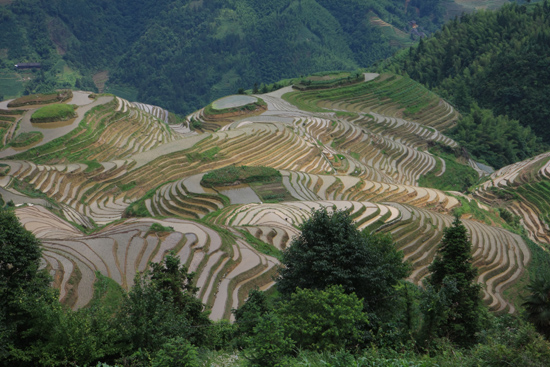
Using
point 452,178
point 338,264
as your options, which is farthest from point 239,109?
point 338,264

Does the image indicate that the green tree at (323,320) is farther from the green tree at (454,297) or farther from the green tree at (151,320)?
the green tree at (151,320)

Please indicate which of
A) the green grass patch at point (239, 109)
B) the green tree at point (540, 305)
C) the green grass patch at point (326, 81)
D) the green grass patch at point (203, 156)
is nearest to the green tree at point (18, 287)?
the green tree at point (540, 305)

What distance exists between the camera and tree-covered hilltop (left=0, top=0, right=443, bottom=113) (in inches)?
3932

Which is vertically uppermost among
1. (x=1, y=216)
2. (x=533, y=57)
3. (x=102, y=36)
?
(x=102, y=36)

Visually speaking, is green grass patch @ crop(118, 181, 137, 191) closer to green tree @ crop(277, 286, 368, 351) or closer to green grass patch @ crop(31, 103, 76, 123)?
green grass patch @ crop(31, 103, 76, 123)

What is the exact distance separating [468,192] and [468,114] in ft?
71.8

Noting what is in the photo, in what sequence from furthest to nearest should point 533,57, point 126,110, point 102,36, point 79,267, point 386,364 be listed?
point 102,36, point 533,57, point 126,110, point 79,267, point 386,364

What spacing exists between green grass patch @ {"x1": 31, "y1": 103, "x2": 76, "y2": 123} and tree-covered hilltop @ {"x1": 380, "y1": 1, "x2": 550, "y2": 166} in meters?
37.9

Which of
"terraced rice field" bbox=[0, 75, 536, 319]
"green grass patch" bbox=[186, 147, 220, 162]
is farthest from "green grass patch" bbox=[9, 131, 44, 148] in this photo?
"green grass patch" bbox=[186, 147, 220, 162]

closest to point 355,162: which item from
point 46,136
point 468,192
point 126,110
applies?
point 468,192

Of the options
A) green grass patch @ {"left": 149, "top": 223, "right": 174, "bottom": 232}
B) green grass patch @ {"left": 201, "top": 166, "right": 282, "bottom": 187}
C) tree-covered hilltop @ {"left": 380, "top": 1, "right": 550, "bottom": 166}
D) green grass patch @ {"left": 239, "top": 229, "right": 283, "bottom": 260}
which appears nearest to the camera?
green grass patch @ {"left": 149, "top": 223, "right": 174, "bottom": 232}

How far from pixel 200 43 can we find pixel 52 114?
74066mm

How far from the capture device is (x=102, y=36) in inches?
4648

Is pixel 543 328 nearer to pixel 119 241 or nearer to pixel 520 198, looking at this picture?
pixel 119 241
